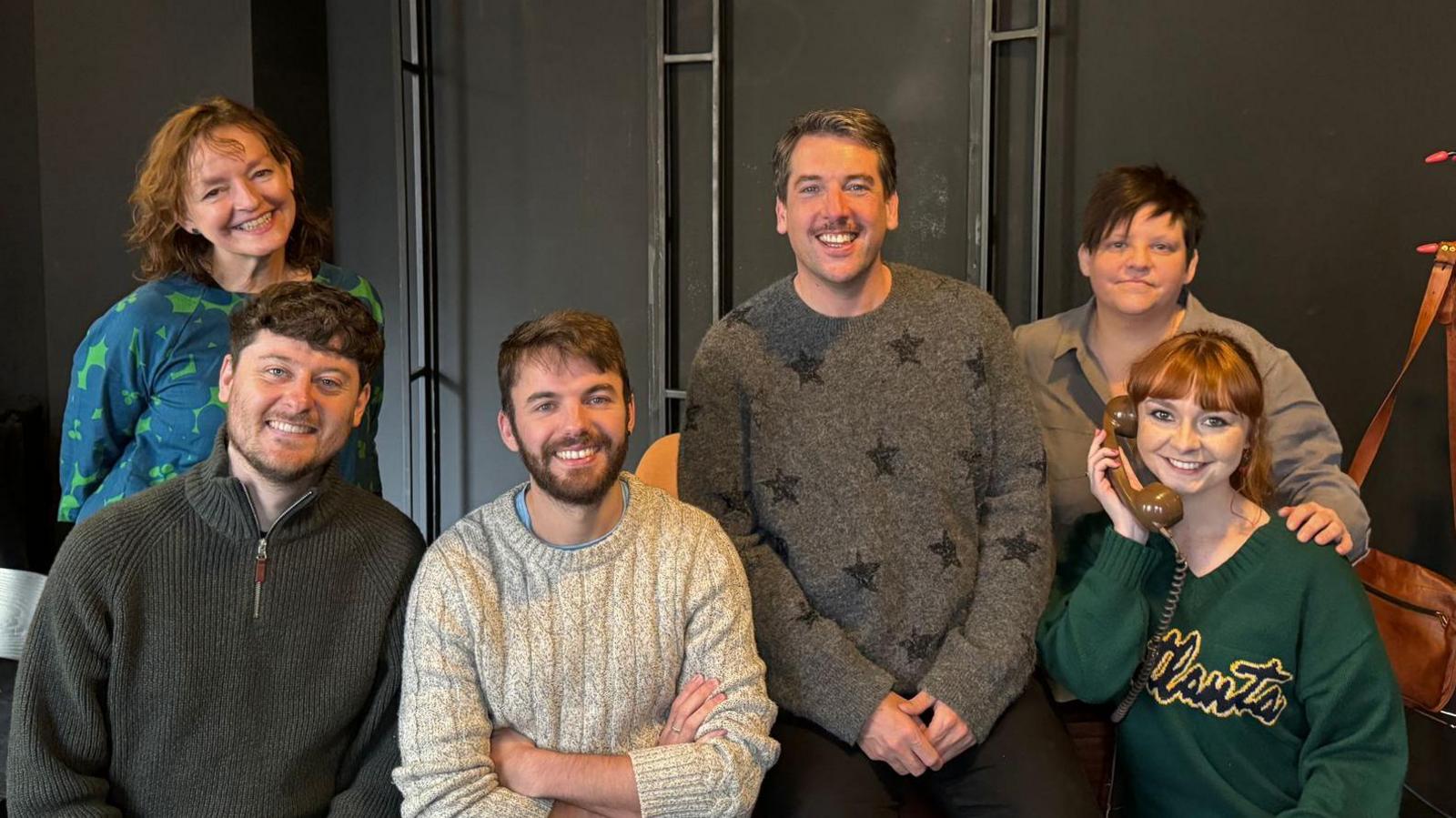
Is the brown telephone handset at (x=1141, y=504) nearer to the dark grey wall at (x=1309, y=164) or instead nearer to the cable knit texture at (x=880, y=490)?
the cable knit texture at (x=880, y=490)

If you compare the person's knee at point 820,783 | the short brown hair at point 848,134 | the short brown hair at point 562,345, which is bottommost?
the person's knee at point 820,783

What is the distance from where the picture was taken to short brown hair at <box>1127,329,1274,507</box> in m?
2.02

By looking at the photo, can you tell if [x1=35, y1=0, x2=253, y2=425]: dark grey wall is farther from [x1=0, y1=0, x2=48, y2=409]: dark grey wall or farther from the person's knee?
the person's knee

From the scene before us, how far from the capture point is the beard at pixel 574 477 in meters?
1.87

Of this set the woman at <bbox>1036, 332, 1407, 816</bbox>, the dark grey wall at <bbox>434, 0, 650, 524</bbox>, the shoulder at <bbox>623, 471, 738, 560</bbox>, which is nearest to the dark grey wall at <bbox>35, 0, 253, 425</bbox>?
the dark grey wall at <bbox>434, 0, 650, 524</bbox>

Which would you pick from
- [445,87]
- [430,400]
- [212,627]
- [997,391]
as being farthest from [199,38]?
[997,391]

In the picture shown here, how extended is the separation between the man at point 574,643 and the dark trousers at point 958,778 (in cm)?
16

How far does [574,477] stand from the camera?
1.86 meters

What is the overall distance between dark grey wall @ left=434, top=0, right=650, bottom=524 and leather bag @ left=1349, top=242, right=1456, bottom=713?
6.38 feet

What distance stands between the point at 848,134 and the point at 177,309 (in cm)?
127

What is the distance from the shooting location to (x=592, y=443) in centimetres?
188

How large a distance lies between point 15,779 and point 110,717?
5.4 inches

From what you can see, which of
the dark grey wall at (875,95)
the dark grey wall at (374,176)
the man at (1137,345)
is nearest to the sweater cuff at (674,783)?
the man at (1137,345)

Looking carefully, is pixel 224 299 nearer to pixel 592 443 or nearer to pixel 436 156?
pixel 592 443
